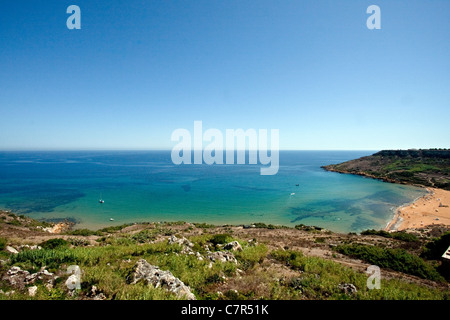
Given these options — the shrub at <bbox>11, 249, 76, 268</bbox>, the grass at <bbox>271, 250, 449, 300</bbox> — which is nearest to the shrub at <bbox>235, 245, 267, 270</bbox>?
the grass at <bbox>271, 250, 449, 300</bbox>

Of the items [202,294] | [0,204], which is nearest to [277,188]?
[202,294]

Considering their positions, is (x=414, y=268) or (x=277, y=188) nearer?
(x=414, y=268)

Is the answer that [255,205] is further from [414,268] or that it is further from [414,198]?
Answer: [414,198]

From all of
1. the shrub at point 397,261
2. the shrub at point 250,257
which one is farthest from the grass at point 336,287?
the shrub at point 397,261

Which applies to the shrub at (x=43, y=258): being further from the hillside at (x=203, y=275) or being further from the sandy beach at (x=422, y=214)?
the sandy beach at (x=422, y=214)

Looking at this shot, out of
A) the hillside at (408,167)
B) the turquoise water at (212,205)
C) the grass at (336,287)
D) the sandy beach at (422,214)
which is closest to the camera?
the grass at (336,287)
